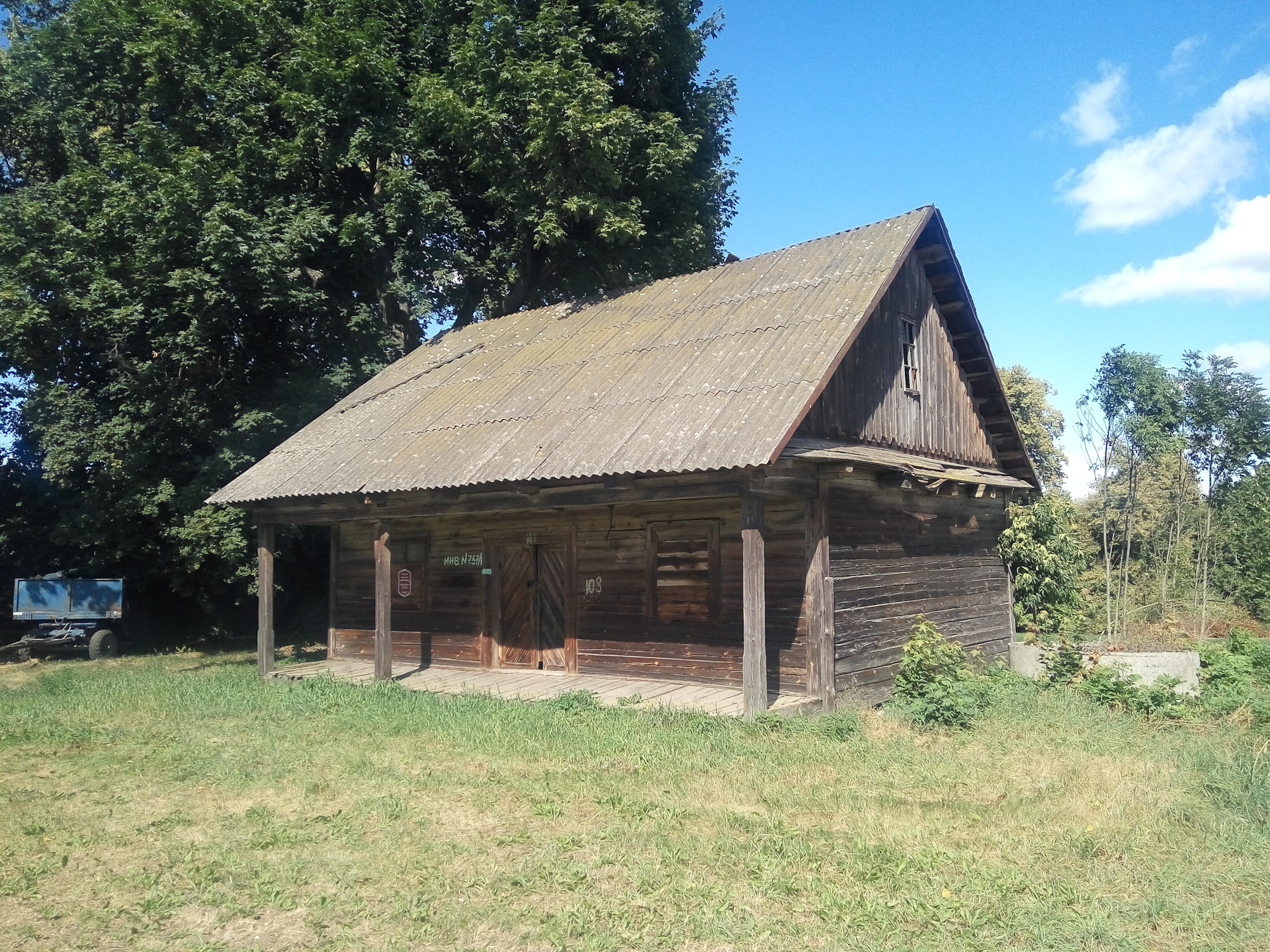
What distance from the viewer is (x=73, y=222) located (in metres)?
20.0

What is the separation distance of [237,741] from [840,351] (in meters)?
8.33

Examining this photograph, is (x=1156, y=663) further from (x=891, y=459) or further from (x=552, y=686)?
(x=552, y=686)

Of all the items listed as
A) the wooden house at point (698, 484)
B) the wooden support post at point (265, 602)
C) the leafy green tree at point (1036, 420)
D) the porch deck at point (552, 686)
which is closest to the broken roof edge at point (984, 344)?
the wooden house at point (698, 484)

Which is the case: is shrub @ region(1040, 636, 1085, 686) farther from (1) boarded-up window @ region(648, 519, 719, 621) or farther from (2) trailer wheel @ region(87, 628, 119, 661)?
(2) trailer wheel @ region(87, 628, 119, 661)

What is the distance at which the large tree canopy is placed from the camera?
19.3 metres

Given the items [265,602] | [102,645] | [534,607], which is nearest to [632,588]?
[534,607]

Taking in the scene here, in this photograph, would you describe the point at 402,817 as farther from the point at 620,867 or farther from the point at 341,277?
the point at 341,277

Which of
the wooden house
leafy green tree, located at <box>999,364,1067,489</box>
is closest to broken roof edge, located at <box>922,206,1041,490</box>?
the wooden house

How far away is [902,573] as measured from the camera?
13.5 metres

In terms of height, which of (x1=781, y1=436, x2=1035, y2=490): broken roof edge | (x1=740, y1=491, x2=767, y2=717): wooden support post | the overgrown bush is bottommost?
the overgrown bush

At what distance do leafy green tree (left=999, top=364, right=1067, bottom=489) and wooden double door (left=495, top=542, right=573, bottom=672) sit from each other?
24762 mm

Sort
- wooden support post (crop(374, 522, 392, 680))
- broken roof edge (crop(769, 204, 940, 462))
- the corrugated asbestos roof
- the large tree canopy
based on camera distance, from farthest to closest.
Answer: the large tree canopy, wooden support post (crop(374, 522, 392, 680)), the corrugated asbestos roof, broken roof edge (crop(769, 204, 940, 462))

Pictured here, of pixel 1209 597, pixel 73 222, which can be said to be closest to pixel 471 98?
pixel 73 222

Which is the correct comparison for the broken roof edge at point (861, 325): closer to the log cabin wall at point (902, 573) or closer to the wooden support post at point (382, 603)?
the log cabin wall at point (902, 573)
